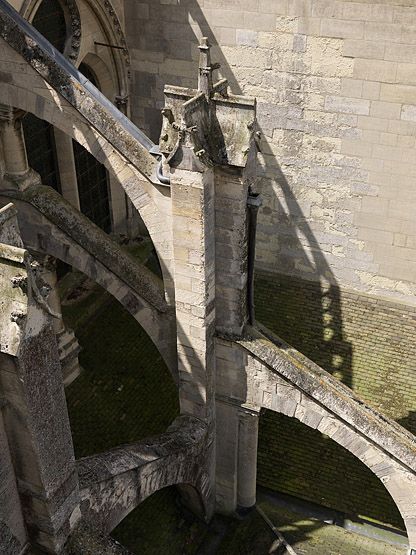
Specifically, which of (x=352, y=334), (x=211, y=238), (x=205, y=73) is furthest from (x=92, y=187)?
(x=211, y=238)

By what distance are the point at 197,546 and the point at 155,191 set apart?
6.37 m

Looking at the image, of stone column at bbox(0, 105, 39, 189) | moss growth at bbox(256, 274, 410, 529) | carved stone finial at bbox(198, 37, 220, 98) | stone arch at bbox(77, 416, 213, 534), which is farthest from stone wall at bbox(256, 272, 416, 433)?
stone column at bbox(0, 105, 39, 189)

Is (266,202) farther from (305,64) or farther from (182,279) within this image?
(182,279)

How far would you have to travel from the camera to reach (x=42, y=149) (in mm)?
13062

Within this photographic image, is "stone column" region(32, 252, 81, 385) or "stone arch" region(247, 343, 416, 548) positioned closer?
"stone arch" region(247, 343, 416, 548)

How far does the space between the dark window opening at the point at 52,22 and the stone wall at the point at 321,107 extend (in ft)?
4.50

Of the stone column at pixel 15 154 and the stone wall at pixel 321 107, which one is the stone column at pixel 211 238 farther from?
the stone column at pixel 15 154

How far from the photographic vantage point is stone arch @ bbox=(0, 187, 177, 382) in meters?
10.6

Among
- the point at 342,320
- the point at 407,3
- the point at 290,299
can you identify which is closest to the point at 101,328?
the point at 290,299

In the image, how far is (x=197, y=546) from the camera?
39.3 feet

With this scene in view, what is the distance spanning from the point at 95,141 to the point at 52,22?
4105 mm

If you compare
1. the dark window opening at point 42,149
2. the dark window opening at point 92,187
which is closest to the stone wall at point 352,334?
the dark window opening at point 92,187

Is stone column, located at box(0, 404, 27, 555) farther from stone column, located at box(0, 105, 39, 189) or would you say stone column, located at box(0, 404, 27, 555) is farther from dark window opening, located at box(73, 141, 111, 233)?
dark window opening, located at box(73, 141, 111, 233)

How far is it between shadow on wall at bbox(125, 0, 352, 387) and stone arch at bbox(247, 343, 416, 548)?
8.21 feet
